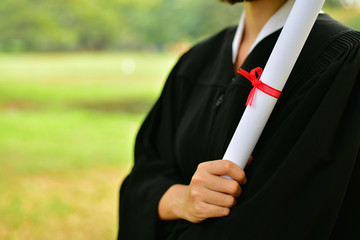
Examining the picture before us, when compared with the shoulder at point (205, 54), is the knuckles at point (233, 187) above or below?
below

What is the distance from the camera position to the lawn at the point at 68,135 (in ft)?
9.48

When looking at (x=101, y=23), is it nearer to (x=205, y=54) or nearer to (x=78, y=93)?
(x=78, y=93)

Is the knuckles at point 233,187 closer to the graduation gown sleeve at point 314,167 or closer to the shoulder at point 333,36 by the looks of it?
the graduation gown sleeve at point 314,167

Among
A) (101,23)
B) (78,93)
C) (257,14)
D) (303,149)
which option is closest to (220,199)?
(303,149)

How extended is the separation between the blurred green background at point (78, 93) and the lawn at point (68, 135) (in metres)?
0.01

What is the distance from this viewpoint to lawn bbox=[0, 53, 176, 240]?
289 cm

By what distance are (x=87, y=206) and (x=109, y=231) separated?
38cm

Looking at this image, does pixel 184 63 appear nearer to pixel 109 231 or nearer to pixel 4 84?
pixel 109 231

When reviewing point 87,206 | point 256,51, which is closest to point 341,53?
point 256,51

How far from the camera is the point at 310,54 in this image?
711 millimetres

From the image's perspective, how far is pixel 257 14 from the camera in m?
0.88

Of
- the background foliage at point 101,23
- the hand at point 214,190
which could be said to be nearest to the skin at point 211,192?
the hand at point 214,190

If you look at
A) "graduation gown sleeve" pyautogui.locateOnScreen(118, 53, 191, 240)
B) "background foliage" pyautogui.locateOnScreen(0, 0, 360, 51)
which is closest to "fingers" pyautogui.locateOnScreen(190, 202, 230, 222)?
"graduation gown sleeve" pyautogui.locateOnScreen(118, 53, 191, 240)

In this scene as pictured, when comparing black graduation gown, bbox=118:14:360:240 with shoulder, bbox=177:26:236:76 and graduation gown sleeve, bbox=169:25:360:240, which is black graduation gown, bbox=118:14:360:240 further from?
shoulder, bbox=177:26:236:76
